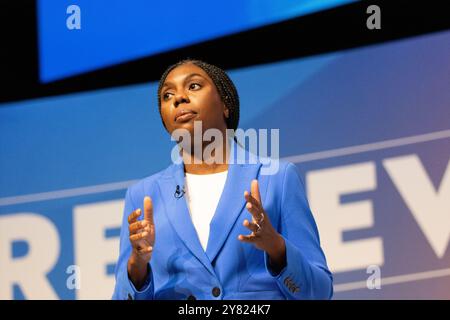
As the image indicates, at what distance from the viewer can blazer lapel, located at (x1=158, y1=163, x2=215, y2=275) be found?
228 centimetres

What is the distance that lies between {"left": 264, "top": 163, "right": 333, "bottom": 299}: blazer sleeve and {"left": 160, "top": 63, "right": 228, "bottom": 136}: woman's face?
29 cm

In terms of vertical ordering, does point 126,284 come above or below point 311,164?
below

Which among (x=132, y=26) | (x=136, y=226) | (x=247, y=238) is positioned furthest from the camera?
(x=132, y=26)

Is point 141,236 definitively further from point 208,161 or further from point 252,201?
point 208,161

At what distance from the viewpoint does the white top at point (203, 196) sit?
7.80 feet

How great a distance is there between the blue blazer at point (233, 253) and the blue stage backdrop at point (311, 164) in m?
0.64

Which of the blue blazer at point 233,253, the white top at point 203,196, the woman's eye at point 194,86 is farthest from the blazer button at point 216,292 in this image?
the woman's eye at point 194,86

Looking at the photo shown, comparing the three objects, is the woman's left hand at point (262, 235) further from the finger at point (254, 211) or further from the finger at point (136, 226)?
the finger at point (136, 226)

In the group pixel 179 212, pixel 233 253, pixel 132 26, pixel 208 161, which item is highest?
pixel 132 26

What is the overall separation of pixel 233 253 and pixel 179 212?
0.70 ft

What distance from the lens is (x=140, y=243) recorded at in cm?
215

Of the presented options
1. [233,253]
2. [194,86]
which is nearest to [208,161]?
[194,86]

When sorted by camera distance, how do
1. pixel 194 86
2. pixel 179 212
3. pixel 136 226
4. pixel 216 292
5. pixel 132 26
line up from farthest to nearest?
pixel 132 26 → pixel 194 86 → pixel 179 212 → pixel 216 292 → pixel 136 226

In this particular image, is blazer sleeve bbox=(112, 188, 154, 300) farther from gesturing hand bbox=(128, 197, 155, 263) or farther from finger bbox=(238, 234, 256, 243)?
finger bbox=(238, 234, 256, 243)
